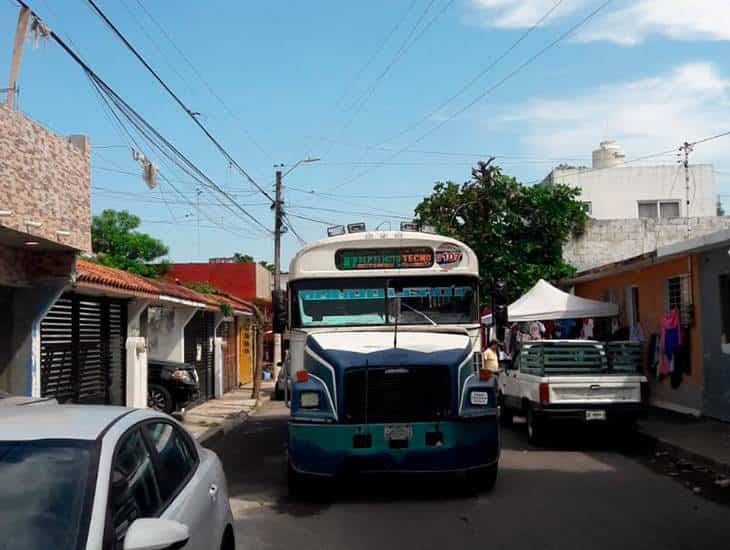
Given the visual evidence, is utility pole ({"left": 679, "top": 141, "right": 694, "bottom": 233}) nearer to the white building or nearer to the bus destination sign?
the white building

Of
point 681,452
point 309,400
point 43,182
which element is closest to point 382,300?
point 309,400

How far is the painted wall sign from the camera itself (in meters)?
11.5

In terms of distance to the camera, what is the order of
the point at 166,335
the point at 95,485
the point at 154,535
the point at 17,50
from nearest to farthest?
1. the point at 154,535
2. the point at 95,485
3. the point at 17,50
4. the point at 166,335

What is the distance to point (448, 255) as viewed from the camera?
1154 centimetres

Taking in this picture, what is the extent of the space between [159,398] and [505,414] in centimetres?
737

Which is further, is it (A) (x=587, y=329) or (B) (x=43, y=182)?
(A) (x=587, y=329)

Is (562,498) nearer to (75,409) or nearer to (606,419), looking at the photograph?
(606,419)

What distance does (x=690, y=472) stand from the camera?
1165cm

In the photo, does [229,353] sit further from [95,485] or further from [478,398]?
[95,485]

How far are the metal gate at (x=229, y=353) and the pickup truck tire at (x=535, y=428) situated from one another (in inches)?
612

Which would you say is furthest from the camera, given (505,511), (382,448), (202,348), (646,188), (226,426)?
(646,188)

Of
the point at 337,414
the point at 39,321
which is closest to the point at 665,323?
the point at 337,414

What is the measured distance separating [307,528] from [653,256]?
1112 centimetres

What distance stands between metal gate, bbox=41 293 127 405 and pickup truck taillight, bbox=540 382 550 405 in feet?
25.4
